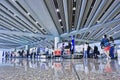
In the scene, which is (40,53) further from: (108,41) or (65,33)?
(108,41)

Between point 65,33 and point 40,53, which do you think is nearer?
point 40,53

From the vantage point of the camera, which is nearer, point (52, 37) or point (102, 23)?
point (102, 23)

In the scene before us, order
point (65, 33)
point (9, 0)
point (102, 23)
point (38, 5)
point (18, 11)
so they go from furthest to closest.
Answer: point (65, 33)
point (102, 23)
point (18, 11)
point (38, 5)
point (9, 0)

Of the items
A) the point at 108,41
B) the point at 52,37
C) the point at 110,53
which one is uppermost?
the point at 52,37

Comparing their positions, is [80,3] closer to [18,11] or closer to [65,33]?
[18,11]

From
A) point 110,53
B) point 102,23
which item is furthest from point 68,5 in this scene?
point 102,23

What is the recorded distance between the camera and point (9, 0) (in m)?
11.7

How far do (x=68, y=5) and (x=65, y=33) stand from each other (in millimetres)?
13549

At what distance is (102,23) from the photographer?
60.7 ft

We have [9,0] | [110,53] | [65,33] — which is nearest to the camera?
[110,53]

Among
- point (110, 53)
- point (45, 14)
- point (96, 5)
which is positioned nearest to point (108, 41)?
point (110, 53)

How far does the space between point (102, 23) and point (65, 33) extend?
8.85 metres

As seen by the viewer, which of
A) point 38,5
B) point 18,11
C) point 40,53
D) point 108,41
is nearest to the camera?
point 108,41

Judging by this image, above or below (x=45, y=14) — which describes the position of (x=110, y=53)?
below
